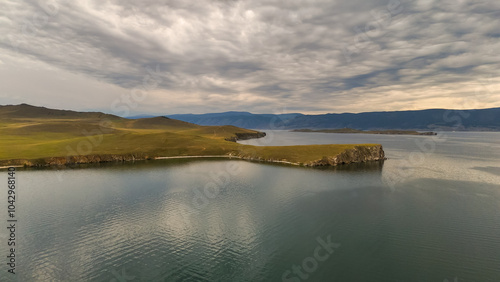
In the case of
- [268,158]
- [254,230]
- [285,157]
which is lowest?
[254,230]

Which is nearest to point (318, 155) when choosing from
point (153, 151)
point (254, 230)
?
point (254, 230)

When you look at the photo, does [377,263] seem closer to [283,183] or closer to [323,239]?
[323,239]

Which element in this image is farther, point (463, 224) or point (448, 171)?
point (448, 171)

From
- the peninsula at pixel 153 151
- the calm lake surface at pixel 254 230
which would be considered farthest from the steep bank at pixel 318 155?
the calm lake surface at pixel 254 230

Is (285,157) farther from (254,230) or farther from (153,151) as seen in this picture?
(254,230)

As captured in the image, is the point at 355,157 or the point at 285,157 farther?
the point at 285,157

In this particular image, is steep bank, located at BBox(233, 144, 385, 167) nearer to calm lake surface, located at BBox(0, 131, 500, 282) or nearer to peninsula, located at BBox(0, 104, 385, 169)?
peninsula, located at BBox(0, 104, 385, 169)

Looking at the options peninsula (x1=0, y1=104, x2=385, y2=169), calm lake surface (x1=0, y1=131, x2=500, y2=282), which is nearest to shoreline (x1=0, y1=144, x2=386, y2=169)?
peninsula (x1=0, y1=104, x2=385, y2=169)

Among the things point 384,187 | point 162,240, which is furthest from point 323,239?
point 384,187
